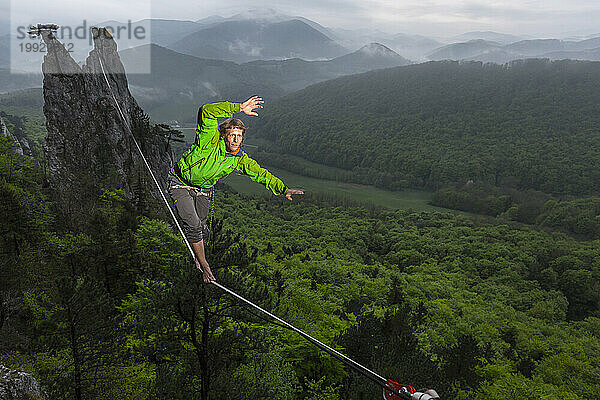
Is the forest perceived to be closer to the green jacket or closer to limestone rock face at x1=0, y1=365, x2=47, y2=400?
the green jacket

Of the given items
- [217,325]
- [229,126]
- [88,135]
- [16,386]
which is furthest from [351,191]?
[16,386]

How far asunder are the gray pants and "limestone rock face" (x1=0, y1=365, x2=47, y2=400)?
3.58 meters

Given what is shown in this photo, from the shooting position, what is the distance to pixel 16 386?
226 inches

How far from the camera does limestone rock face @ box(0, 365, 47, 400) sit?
556 cm

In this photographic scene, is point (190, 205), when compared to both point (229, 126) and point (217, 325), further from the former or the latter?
point (217, 325)

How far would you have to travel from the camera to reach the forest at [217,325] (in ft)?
33.7

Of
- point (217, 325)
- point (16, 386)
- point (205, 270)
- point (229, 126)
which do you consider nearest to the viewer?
point (229, 126)

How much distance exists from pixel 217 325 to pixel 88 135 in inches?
1241

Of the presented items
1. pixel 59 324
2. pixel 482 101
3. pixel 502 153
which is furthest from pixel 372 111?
pixel 59 324

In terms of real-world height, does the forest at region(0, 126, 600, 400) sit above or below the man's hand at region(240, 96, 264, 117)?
below

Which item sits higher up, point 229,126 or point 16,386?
point 229,126

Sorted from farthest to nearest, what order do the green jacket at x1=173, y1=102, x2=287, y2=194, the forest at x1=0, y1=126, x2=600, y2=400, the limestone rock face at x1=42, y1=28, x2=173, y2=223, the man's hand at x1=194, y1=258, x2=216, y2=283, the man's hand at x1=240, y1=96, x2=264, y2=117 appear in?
the limestone rock face at x1=42, y1=28, x2=173, y2=223 < the forest at x1=0, y1=126, x2=600, y2=400 < the man's hand at x1=194, y1=258, x2=216, y2=283 < the green jacket at x1=173, y1=102, x2=287, y2=194 < the man's hand at x1=240, y1=96, x2=264, y2=117

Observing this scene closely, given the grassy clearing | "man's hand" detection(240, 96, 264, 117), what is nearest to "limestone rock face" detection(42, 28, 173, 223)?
"man's hand" detection(240, 96, 264, 117)

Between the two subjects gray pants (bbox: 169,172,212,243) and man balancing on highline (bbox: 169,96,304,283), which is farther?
gray pants (bbox: 169,172,212,243)
